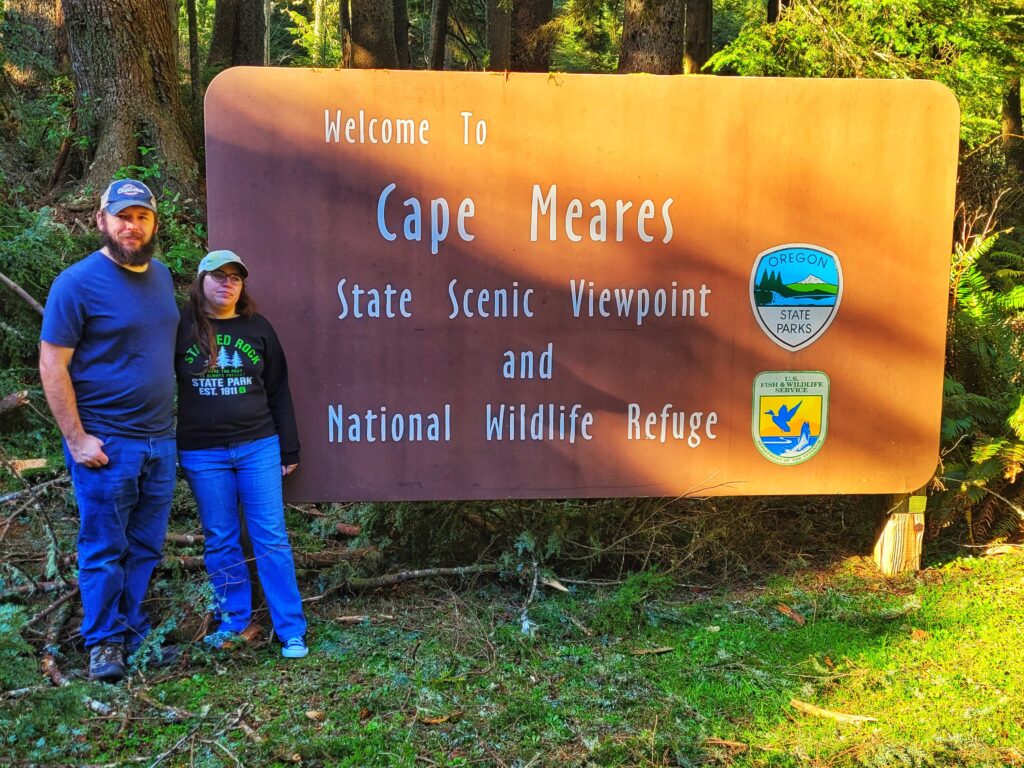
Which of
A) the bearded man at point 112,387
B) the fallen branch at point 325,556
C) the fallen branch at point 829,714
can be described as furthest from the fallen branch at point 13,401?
the fallen branch at point 829,714

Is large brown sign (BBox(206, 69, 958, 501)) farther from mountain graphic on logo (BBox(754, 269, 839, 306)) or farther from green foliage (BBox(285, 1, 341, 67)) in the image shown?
green foliage (BBox(285, 1, 341, 67))

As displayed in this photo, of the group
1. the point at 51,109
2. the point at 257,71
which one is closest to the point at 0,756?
the point at 257,71

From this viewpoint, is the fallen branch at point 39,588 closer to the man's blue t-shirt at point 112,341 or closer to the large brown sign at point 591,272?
the man's blue t-shirt at point 112,341

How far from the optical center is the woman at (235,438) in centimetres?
385

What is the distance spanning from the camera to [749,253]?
14.5ft

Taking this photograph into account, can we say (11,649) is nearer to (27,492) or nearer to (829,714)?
(27,492)

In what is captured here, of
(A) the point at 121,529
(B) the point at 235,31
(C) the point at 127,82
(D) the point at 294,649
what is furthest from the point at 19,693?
(B) the point at 235,31

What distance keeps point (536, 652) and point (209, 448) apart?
1.80m

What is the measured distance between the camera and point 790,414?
4527 mm

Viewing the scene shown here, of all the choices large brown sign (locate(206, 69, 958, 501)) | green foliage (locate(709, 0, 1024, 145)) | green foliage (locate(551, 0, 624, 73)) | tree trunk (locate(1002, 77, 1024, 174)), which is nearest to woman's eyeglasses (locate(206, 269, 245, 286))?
large brown sign (locate(206, 69, 958, 501))

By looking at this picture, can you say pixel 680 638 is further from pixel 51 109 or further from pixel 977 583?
pixel 51 109

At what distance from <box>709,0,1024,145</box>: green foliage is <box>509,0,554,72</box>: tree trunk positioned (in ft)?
13.6

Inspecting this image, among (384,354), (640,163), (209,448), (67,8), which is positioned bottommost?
(209,448)

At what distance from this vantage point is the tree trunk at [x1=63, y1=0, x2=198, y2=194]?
731 centimetres
